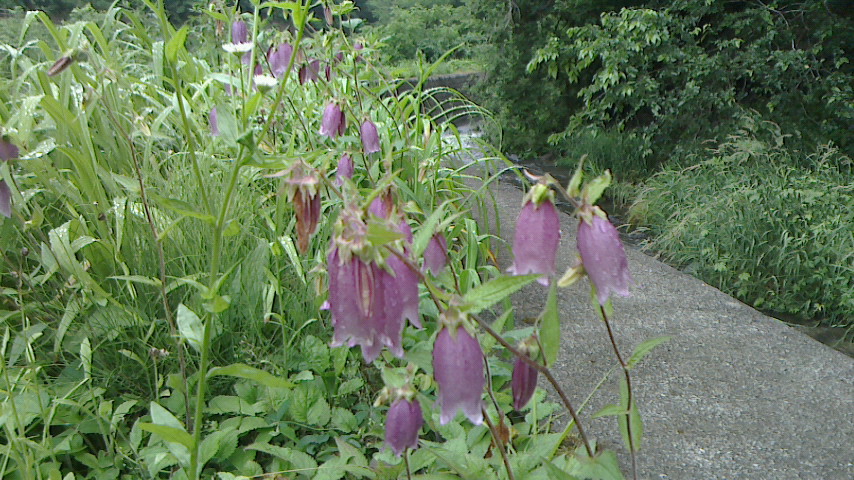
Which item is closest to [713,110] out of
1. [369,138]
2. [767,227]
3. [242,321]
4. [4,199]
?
[767,227]

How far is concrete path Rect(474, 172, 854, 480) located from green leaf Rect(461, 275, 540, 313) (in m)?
0.89

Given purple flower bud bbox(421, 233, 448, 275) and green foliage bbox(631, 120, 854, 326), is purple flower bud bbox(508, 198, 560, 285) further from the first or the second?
green foliage bbox(631, 120, 854, 326)

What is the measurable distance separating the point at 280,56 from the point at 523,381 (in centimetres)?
179

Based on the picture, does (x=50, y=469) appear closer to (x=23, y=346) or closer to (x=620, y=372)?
(x=23, y=346)

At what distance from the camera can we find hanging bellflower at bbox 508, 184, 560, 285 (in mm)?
964

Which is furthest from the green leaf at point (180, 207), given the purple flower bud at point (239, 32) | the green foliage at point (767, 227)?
the green foliage at point (767, 227)

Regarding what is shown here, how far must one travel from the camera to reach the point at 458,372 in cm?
91

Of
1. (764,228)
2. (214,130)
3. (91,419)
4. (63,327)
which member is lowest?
(764,228)

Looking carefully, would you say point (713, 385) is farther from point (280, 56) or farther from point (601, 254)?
point (280, 56)

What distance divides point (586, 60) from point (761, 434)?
13.1ft

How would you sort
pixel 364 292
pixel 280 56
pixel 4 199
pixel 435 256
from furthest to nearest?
1. pixel 280 56
2. pixel 4 199
3. pixel 435 256
4. pixel 364 292

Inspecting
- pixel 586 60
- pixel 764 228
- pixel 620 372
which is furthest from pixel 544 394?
pixel 586 60

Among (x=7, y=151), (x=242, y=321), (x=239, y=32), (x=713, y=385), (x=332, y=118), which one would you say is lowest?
(x=713, y=385)

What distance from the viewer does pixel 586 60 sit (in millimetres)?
5203
